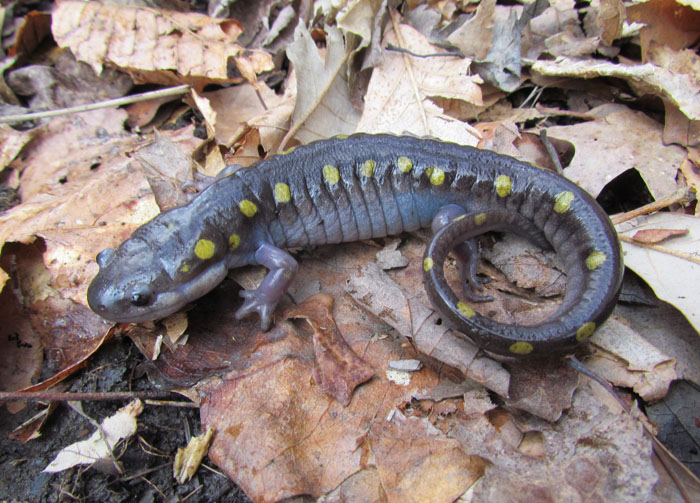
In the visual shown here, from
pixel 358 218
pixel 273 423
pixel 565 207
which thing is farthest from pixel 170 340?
pixel 565 207

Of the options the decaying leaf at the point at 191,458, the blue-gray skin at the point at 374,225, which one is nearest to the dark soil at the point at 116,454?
the decaying leaf at the point at 191,458

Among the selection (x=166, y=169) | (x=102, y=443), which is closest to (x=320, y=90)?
(x=166, y=169)

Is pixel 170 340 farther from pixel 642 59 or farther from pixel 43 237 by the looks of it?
pixel 642 59

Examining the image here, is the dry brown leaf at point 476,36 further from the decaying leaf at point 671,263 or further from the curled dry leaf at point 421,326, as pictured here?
the curled dry leaf at point 421,326

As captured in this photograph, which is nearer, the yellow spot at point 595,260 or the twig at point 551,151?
the yellow spot at point 595,260

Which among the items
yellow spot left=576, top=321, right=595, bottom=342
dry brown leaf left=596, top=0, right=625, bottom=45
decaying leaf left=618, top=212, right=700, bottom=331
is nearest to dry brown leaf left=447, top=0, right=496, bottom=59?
dry brown leaf left=596, top=0, right=625, bottom=45

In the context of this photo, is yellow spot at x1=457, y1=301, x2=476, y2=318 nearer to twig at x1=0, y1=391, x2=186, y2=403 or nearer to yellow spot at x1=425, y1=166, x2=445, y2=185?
yellow spot at x1=425, y1=166, x2=445, y2=185
